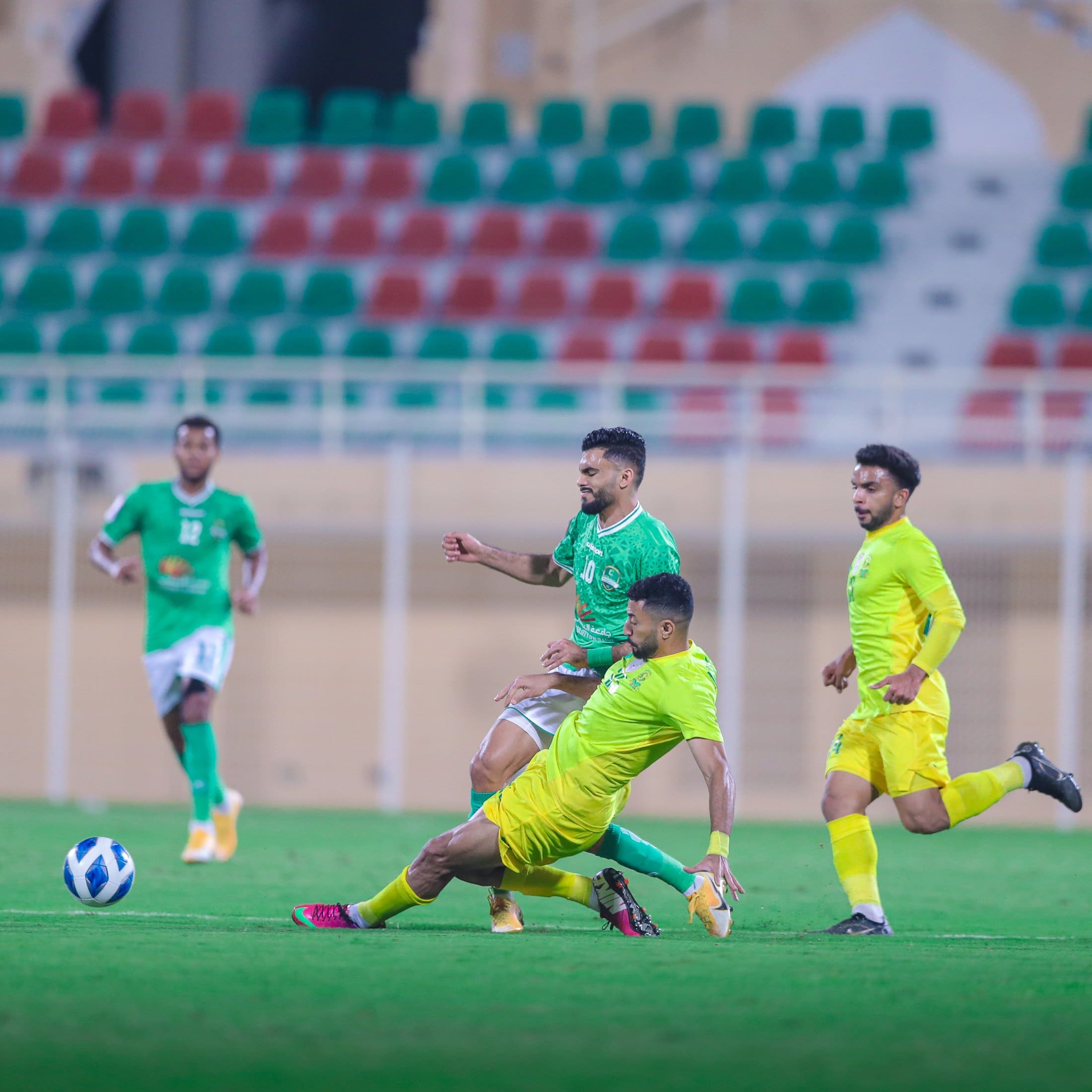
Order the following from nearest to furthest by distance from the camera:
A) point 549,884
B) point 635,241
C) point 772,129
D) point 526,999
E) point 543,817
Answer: point 526,999 → point 543,817 → point 549,884 → point 635,241 → point 772,129

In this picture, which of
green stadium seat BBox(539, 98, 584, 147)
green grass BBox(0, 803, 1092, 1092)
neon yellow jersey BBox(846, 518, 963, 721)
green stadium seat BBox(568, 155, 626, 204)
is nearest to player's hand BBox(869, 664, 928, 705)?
neon yellow jersey BBox(846, 518, 963, 721)

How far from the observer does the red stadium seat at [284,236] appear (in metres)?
20.3

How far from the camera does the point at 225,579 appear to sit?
9.62 meters

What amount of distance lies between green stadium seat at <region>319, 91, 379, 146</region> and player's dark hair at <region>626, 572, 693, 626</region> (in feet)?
56.1

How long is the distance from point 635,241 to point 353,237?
3366 millimetres

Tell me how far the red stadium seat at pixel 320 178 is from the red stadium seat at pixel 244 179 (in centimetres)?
42

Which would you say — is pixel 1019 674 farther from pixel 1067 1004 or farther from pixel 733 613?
pixel 1067 1004

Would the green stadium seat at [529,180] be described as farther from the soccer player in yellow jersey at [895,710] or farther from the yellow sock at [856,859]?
the yellow sock at [856,859]

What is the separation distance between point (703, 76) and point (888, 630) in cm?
1867

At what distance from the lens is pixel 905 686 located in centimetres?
646

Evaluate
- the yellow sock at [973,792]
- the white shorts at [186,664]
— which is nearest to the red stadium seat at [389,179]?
the white shorts at [186,664]

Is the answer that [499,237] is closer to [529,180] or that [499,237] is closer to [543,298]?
[529,180]

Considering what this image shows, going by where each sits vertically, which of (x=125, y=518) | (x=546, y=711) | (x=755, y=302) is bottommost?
(x=546, y=711)

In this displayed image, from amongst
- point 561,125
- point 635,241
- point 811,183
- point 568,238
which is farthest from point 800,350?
point 561,125
